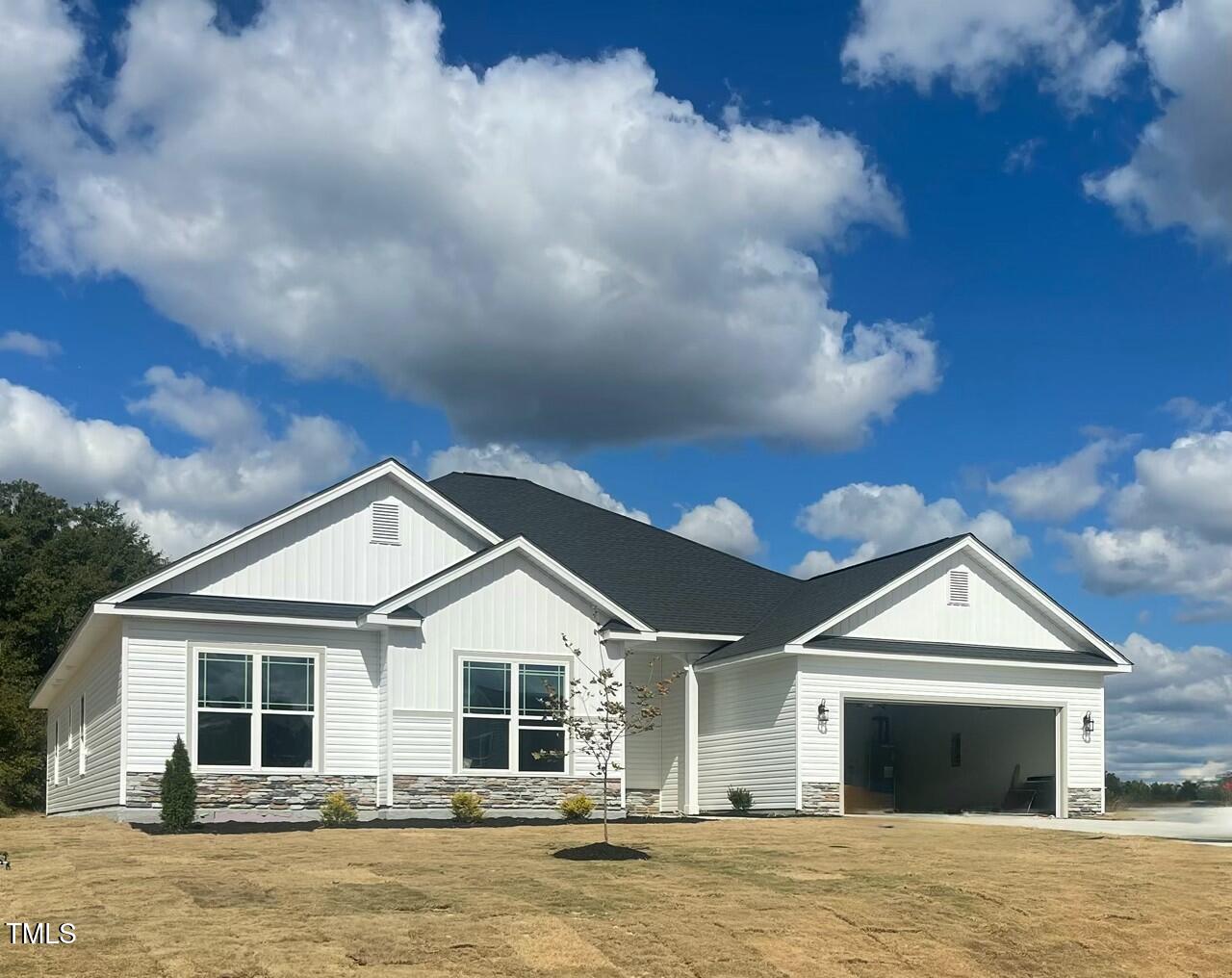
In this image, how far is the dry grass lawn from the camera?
12.3 metres

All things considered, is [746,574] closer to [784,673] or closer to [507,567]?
[784,673]

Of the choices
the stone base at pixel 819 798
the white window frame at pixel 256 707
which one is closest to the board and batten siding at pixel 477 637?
the white window frame at pixel 256 707

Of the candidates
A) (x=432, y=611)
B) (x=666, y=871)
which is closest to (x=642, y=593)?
(x=432, y=611)

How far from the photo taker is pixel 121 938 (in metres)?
12.2

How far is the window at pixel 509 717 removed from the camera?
1014 inches

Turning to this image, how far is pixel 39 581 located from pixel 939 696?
34.8m

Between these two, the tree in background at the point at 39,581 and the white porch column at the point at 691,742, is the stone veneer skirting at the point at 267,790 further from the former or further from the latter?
the tree in background at the point at 39,581

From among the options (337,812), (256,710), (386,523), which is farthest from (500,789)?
(386,523)

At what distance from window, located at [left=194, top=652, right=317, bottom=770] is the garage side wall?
924cm

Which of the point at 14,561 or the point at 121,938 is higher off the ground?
the point at 14,561

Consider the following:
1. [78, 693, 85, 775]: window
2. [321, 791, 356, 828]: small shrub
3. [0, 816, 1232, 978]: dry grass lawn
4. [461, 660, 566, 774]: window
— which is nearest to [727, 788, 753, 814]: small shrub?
[461, 660, 566, 774]: window

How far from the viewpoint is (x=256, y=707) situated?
24812 mm

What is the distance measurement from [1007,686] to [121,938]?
20969 mm

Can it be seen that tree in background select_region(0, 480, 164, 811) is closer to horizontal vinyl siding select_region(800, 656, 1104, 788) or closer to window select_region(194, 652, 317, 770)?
window select_region(194, 652, 317, 770)
